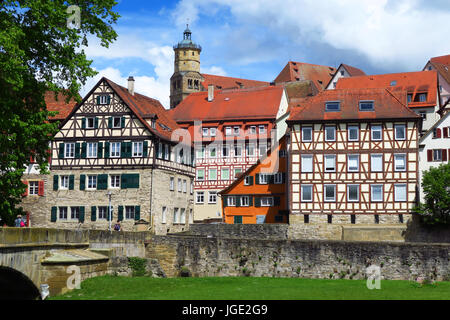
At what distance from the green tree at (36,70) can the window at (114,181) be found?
21.9 metres

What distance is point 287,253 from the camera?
3528cm

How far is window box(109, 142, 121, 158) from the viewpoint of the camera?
49438mm

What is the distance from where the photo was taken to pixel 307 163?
158ft

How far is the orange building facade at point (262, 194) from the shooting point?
5312 centimetres

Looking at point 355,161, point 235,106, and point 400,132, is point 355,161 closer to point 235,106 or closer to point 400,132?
point 400,132

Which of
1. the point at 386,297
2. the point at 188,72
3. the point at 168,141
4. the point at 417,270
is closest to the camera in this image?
the point at 386,297

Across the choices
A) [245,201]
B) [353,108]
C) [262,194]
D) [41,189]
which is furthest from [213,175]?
[353,108]

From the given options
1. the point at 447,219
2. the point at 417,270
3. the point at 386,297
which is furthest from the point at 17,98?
the point at 447,219

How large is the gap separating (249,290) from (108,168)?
2433 centimetres

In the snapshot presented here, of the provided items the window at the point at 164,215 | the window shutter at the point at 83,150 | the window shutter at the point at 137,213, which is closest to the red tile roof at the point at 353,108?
the window at the point at 164,215

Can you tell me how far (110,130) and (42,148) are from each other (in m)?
22.9

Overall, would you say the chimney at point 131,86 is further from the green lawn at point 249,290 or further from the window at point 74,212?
the green lawn at point 249,290
